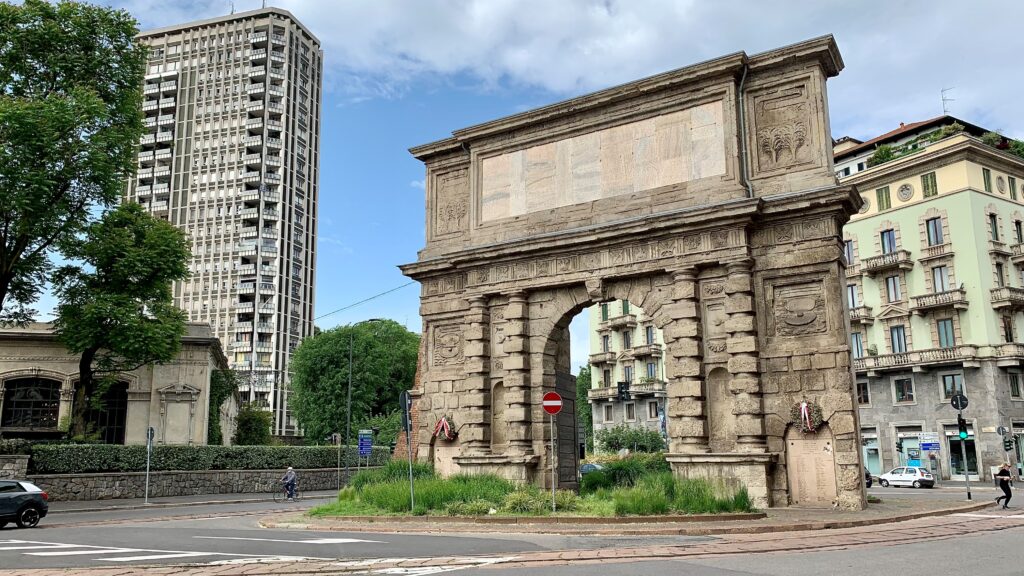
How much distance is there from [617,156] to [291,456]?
26.6 metres

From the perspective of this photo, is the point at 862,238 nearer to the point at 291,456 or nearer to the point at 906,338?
the point at 906,338

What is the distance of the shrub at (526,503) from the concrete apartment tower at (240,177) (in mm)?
71016

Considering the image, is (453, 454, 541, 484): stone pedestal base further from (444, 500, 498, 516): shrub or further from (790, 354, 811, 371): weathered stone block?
(790, 354, 811, 371): weathered stone block

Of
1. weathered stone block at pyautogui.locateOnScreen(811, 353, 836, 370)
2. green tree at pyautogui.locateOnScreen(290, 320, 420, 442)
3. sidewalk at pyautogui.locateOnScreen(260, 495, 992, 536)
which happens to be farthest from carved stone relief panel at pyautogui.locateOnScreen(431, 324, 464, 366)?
green tree at pyautogui.locateOnScreen(290, 320, 420, 442)

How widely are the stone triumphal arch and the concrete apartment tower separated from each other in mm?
63011

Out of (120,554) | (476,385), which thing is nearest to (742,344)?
(476,385)

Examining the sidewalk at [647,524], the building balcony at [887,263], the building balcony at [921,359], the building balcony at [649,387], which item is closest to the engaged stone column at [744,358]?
the sidewalk at [647,524]

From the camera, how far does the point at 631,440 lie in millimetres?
61000

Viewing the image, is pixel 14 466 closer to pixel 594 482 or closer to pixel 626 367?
pixel 594 482

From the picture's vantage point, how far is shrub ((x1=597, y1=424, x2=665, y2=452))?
199 feet

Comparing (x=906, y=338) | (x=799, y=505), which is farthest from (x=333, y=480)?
(x=906, y=338)

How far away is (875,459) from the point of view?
49.6 metres

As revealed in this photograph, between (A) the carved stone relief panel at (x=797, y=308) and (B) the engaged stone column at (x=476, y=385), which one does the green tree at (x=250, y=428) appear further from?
(A) the carved stone relief panel at (x=797, y=308)

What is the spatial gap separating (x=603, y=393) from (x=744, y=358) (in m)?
47.8
